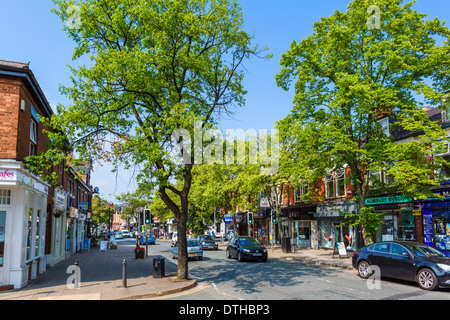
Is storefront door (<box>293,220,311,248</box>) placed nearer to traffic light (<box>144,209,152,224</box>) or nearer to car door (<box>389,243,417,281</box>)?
traffic light (<box>144,209,152,224</box>)

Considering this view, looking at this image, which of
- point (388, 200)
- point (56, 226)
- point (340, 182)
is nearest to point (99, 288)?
point (56, 226)

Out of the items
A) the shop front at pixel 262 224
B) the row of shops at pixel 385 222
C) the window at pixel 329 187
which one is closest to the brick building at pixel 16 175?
the row of shops at pixel 385 222

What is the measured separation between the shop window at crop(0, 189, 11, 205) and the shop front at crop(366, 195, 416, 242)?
19.0 metres

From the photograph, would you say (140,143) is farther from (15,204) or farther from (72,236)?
(72,236)

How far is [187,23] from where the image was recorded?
13.1 meters

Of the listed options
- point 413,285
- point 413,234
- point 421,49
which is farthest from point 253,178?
point 413,285

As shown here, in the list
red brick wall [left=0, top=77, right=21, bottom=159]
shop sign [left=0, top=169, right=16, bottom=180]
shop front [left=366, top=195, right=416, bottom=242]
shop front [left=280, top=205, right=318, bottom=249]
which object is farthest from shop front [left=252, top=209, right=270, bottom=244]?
red brick wall [left=0, top=77, right=21, bottom=159]

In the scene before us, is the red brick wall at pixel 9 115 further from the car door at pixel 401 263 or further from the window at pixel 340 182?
the window at pixel 340 182

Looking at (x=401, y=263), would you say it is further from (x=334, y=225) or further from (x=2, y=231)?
(x=334, y=225)

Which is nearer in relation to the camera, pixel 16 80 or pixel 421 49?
pixel 16 80

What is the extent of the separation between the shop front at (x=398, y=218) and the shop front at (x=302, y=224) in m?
8.09

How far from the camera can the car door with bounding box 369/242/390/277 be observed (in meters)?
12.9

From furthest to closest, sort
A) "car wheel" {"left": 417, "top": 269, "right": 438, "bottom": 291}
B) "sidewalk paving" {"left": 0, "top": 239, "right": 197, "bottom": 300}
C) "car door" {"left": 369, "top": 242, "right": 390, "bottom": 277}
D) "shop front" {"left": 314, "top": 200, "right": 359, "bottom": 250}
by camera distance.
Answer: "shop front" {"left": 314, "top": 200, "right": 359, "bottom": 250} → "car door" {"left": 369, "top": 242, "right": 390, "bottom": 277} → "car wheel" {"left": 417, "top": 269, "right": 438, "bottom": 291} → "sidewalk paving" {"left": 0, "top": 239, "right": 197, "bottom": 300}

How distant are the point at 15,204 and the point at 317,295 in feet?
34.6
